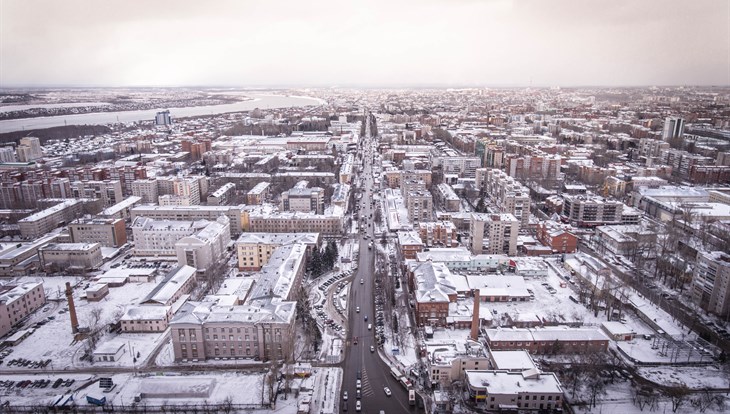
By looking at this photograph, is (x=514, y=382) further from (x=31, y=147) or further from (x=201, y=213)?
(x=31, y=147)

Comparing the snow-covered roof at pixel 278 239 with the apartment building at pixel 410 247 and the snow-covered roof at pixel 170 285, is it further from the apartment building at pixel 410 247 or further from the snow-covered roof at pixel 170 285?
the apartment building at pixel 410 247

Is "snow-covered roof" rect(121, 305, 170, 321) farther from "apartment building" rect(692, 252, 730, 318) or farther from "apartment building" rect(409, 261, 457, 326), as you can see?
"apartment building" rect(692, 252, 730, 318)

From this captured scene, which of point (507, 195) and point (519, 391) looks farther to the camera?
point (507, 195)

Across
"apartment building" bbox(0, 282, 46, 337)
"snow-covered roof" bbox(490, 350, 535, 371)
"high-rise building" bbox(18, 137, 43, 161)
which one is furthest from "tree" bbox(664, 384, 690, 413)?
"high-rise building" bbox(18, 137, 43, 161)

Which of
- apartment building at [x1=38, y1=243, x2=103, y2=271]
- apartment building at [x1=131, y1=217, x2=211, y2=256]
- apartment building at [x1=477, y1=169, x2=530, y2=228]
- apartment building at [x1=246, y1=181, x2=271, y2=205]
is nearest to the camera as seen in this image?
apartment building at [x1=38, y1=243, x2=103, y2=271]

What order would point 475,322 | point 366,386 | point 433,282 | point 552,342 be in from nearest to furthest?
1. point 366,386
2. point 552,342
3. point 475,322
4. point 433,282

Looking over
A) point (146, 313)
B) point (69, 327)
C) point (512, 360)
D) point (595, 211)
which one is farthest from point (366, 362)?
point (595, 211)
